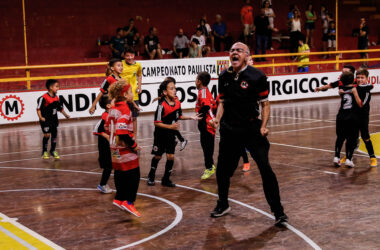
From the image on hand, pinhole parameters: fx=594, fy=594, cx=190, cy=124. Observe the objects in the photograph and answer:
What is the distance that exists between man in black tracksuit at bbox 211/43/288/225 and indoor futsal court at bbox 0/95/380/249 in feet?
1.85

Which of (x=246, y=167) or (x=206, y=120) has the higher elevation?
(x=206, y=120)

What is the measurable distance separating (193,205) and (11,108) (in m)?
12.2

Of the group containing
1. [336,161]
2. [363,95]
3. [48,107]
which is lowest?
[336,161]

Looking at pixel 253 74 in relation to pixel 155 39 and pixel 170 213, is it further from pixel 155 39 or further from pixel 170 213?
pixel 155 39

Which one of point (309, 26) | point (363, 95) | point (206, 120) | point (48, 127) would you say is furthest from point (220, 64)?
point (206, 120)

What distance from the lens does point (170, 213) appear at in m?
8.13

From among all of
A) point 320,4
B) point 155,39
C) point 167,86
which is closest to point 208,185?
point 167,86

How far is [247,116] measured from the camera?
295 inches

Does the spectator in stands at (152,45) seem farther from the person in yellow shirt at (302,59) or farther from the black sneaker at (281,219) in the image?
the black sneaker at (281,219)

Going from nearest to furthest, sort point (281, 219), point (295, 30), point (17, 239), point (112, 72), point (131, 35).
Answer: point (17, 239) < point (281, 219) < point (112, 72) < point (131, 35) < point (295, 30)

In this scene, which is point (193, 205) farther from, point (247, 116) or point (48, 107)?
point (48, 107)

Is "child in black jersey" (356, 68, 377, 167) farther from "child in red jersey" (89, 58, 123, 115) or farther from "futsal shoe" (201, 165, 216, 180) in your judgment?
→ "child in red jersey" (89, 58, 123, 115)

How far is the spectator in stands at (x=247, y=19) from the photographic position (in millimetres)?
27269

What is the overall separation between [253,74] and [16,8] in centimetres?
1960
